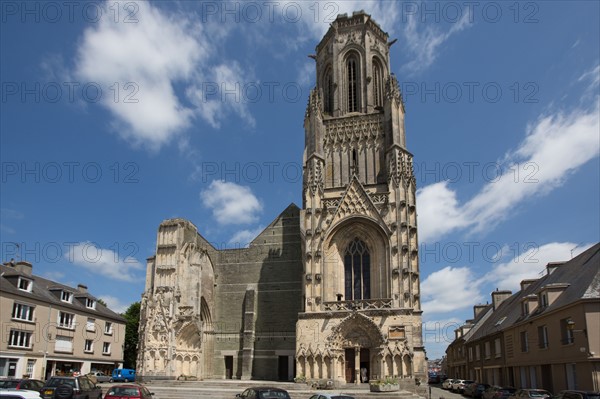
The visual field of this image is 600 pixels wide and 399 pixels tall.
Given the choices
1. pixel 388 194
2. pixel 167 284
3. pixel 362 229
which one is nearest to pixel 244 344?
pixel 167 284

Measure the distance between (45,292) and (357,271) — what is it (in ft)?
78.1

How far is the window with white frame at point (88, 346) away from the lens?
41741 mm

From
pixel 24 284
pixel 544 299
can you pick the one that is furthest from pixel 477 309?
pixel 24 284

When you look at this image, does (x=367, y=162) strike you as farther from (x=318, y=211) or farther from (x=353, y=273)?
(x=353, y=273)

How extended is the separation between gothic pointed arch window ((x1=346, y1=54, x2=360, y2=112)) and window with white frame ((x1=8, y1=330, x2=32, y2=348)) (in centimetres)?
2902

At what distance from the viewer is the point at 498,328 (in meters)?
36.0

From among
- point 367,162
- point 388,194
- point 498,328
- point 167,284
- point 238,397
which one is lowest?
point 238,397

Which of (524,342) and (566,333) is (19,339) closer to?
(524,342)

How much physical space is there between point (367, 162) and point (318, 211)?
20.4 ft

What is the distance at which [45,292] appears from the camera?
39.1 m

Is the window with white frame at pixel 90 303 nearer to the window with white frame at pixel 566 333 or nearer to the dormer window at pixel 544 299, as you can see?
the dormer window at pixel 544 299

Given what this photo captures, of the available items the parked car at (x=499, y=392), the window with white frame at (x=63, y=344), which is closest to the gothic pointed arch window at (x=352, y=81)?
the parked car at (x=499, y=392)

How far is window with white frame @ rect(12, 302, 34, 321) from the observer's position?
34656 millimetres

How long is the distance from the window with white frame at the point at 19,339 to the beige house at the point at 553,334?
1281 inches
